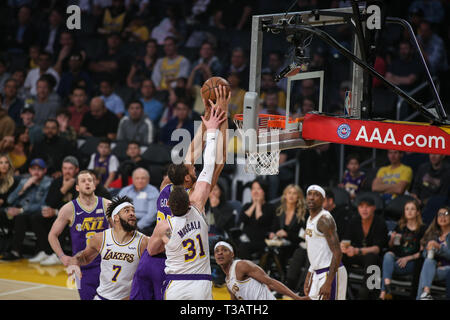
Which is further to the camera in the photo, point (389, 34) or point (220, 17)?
point (220, 17)

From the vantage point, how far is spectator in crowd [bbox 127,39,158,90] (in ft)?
43.6

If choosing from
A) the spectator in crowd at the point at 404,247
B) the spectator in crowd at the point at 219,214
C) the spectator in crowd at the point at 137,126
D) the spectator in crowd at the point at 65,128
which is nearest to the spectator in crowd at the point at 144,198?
the spectator in crowd at the point at 219,214

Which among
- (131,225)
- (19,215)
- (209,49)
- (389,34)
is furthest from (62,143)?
(389,34)

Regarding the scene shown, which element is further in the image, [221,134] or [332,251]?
[332,251]

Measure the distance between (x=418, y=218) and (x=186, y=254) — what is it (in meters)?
4.23

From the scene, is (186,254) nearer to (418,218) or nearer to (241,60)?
(418,218)

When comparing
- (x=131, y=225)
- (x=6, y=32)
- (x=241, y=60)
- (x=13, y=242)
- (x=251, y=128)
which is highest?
(x=6, y=32)

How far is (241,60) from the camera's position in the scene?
39.7 ft

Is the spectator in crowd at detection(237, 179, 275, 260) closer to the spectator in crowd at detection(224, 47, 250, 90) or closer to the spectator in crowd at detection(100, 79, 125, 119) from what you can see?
the spectator in crowd at detection(224, 47, 250, 90)

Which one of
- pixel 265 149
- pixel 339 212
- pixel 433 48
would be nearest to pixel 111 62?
pixel 433 48

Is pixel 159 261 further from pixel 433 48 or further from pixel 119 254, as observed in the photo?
pixel 433 48

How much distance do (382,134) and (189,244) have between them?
6.04 feet

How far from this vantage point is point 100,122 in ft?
40.3

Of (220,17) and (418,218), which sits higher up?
(220,17)
